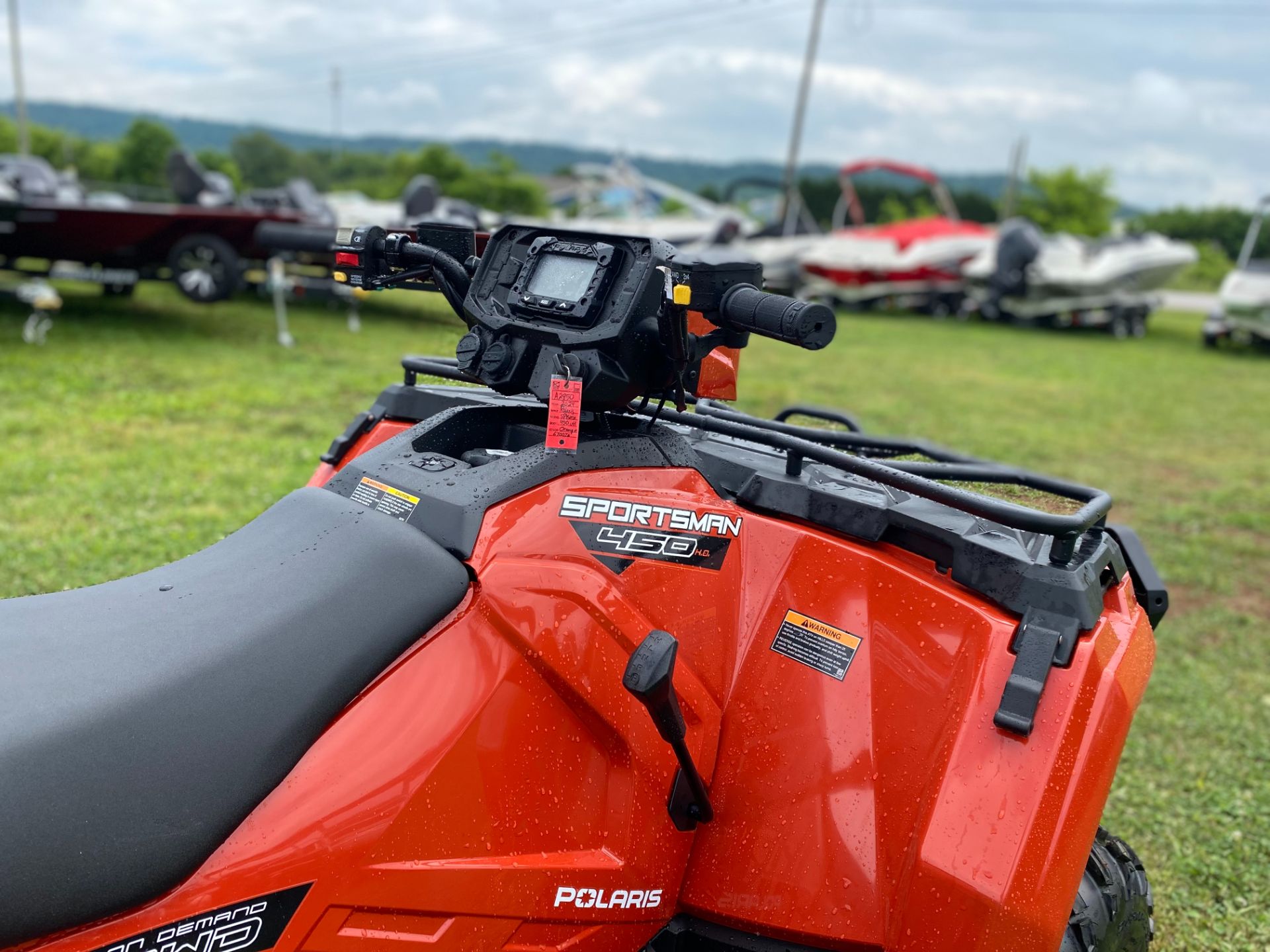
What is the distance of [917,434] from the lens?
8.05 m

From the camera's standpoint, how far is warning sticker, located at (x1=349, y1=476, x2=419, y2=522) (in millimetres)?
1547

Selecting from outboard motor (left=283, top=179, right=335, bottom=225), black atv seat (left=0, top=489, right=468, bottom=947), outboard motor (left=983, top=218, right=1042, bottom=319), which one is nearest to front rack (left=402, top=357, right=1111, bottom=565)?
black atv seat (left=0, top=489, right=468, bottom=947)

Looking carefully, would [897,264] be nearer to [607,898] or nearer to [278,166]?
[607,898]

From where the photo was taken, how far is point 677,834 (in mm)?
1695

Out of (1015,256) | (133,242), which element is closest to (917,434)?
(133,242)

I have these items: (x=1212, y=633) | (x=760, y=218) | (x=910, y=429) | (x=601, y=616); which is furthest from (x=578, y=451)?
(x=760, y=218)

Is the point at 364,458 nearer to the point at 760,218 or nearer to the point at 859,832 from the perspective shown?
the point at 859,832

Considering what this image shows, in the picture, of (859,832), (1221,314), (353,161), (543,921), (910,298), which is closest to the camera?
(543,921)

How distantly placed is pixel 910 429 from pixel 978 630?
6.80 m

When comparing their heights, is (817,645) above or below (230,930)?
above

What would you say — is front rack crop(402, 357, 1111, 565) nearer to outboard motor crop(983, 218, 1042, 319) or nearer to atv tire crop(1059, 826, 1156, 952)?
atv tire crop(1059, 826, 1156, 952)

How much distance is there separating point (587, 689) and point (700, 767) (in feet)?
1.07

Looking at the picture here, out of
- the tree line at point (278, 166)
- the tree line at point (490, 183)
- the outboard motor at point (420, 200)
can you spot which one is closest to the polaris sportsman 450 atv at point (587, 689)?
the outboard motor at point (420, 200)

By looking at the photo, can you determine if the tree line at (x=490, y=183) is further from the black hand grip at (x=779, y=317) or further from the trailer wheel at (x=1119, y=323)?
the black hand grip at (x=779, y=317)
